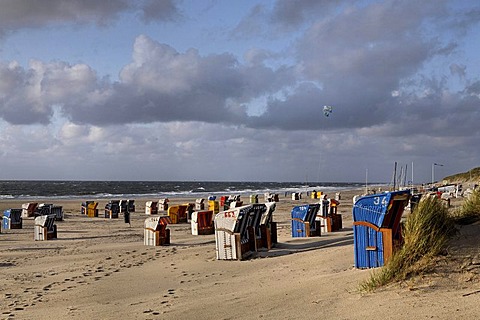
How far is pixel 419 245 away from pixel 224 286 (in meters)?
3.26

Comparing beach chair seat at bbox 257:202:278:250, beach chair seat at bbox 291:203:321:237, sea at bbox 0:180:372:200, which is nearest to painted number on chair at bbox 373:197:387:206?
beach chair seat at bbox 257:202:278:250

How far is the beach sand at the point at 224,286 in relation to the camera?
5.86 metres

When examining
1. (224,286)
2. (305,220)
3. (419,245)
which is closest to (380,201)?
(419,245)

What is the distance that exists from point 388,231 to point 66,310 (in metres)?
4.99

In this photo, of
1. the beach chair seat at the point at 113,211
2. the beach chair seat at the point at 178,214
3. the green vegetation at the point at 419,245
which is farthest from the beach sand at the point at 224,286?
the beach chair seat at the point at 113,211

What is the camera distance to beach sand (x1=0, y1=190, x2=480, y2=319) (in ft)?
19.2

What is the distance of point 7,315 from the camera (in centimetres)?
735

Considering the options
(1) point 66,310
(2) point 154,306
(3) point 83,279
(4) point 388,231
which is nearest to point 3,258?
(3) point 83,279

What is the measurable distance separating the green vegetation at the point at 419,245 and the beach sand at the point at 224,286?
0.51ft

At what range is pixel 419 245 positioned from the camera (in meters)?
6.85

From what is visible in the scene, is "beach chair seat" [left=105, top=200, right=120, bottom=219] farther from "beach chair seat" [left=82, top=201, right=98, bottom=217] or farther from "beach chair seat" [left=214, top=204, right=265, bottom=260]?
"beach chair seat" [left=214, top=204, right=265, bottom=260]

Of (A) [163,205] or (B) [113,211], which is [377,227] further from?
(A) [163,205]

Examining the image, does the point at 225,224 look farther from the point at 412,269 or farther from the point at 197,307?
the point at 412,269

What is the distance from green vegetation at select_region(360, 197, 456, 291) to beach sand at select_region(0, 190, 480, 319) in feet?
0.51
